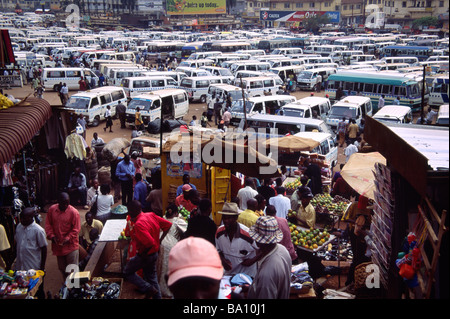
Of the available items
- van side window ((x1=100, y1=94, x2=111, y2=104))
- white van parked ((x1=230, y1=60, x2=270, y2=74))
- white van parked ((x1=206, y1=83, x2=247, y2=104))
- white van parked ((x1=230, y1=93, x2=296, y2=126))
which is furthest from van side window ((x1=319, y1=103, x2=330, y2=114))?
white van parked ((x1=230, y1=60, x2=270, y2=74))

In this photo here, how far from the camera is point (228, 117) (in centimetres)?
1809

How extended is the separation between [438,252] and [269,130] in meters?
11.8

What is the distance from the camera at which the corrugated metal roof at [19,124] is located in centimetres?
700

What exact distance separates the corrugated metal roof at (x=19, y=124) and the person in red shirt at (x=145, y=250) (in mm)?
2987

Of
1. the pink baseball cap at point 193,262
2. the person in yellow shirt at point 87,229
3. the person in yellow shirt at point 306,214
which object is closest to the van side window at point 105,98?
the person in yellow shirt at point 87,229

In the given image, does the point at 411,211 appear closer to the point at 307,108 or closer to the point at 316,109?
the point at 307,108

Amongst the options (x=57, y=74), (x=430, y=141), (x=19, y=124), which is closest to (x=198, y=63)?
(x=57, y=74)

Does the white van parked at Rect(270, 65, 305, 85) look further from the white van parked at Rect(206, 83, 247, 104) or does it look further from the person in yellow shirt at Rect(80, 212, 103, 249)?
the person in yellow shirt at Rect(80, 212, 103, 249)

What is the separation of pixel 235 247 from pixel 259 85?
69.3 ft

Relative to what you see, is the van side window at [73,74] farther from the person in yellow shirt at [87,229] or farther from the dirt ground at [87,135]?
the person in yellow shirt at [87,229]

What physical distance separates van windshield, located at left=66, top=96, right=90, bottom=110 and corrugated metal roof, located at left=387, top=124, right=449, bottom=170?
16655 millimetres

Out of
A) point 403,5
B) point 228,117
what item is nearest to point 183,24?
point 403,5

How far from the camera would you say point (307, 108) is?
1730 cm

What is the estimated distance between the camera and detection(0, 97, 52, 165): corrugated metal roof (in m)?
7.00
